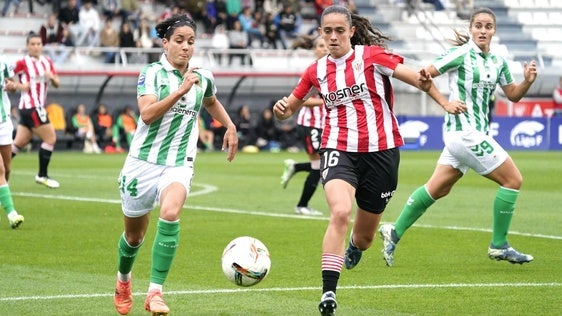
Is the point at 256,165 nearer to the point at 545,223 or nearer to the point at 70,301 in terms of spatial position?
the point at 545,223

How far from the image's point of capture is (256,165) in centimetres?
2878

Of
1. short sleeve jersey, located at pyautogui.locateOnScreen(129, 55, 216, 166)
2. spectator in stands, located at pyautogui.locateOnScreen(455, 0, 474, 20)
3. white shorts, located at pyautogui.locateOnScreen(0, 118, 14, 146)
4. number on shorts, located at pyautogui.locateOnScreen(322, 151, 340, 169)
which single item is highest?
short sleeve jersey, located at pyautogui.locateOnScreen(129, 55, 216, 166)

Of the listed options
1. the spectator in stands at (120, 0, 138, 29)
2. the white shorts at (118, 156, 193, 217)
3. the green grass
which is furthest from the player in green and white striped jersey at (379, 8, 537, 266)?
the spectator in stands at (120, 0, 138, 29)

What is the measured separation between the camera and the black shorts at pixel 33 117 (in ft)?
65.0

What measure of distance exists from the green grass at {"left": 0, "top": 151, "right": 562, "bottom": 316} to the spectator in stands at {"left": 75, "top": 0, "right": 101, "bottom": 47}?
1532cm

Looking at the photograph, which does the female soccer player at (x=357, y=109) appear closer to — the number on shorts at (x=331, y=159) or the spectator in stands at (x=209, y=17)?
the number on shorts at (x=331, y=159)

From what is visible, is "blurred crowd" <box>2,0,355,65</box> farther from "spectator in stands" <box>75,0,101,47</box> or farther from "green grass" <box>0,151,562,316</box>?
"green grass" <box>0,151,562,316</box>

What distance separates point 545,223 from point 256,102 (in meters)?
24.1

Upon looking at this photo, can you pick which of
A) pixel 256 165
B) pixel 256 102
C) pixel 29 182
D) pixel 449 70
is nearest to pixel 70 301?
pixel 449 70

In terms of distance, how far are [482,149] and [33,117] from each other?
413 inches

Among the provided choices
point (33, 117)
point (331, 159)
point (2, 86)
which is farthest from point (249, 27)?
point (331, 159)

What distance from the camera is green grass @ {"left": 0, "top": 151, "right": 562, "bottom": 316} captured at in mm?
8930

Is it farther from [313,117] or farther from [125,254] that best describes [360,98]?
[313,117]

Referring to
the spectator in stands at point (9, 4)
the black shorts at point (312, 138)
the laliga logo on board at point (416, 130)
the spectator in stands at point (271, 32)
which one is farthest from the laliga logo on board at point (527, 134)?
the black shorts at point (312, 138)
